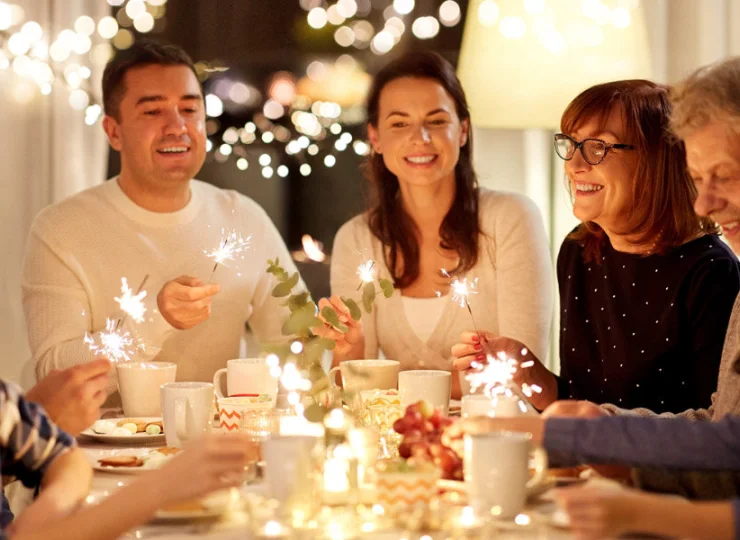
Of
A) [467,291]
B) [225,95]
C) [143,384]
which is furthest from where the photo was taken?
[225,95]

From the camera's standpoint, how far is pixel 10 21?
10.8 ft

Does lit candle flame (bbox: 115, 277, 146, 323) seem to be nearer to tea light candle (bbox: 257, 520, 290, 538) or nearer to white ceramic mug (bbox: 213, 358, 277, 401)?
white ceramic mug (bbox: 213, 358, 277, 401)

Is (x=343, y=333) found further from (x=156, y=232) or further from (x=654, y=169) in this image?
(x=156, y=232)

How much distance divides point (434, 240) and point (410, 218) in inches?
4.1

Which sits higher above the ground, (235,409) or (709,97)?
(709,97)

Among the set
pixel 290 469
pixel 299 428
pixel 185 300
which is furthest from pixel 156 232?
pixel 290 469

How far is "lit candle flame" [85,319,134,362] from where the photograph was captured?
2418 millimetres

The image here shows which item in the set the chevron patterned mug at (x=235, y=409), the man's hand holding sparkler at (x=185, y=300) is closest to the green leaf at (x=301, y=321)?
the chevron patterned mug at (x=235, y=409)

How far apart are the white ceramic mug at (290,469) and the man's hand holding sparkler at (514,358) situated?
2.49ft

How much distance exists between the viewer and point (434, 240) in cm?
281

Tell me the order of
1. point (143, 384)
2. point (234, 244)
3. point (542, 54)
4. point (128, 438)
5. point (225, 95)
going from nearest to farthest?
1. point (128, 438)
2. point (143, 384)
3. point (234, 244)
4. point (542, 54)
5. point (225, 95)

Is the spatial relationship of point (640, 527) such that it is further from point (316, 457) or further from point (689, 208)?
point (689, 208)

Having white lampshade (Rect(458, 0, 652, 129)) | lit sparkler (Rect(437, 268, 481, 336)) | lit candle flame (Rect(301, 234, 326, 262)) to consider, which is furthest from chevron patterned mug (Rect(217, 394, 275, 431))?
lit candle flame (Rect(301, 234, 326, 262))

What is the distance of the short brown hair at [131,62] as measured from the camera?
2850 millimetres
